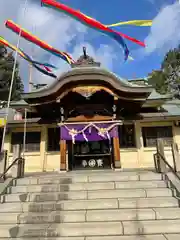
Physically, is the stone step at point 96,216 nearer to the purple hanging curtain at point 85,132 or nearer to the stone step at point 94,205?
the stone step at point 94,205

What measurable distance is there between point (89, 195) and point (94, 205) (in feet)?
1.63

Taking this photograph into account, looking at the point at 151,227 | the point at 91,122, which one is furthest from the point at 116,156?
the point at 151,227

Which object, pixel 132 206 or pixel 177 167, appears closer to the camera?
pixel 132 206

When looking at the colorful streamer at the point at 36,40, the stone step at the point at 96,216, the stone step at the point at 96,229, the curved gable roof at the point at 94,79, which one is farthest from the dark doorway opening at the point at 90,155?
the stone step at the point at 96,229

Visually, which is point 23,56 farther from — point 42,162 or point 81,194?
point 81,194

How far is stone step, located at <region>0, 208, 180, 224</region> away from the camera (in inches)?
218

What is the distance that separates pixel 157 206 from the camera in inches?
234

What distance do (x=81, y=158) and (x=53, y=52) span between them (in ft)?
20.6

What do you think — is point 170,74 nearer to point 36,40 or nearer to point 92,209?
point 36,40

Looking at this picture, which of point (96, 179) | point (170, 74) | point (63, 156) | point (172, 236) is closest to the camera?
point (172, 236)

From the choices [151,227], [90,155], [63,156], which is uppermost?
[90,155]

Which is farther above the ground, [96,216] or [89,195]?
[89,195]

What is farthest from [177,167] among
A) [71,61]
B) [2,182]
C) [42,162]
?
[71,61]

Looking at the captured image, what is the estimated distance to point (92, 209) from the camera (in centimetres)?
597
